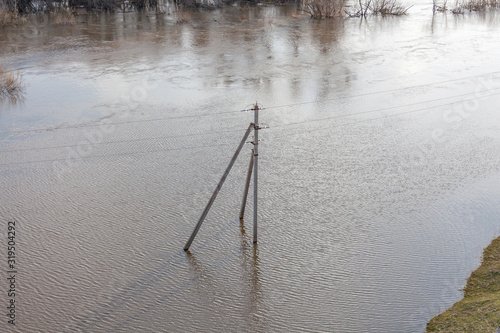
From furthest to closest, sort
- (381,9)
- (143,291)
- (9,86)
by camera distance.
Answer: (381,9) → (9,86) → (143,291)

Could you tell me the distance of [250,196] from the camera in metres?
7.75

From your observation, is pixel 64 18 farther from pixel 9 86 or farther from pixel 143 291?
pixel 143 291

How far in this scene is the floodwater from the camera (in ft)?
18.9

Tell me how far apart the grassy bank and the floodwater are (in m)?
0.18

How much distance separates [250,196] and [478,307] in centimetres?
358

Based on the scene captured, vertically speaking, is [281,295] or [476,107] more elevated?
[476,107]

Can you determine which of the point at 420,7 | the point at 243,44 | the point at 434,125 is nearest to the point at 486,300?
the point at 434,125

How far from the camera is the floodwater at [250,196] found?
577cm

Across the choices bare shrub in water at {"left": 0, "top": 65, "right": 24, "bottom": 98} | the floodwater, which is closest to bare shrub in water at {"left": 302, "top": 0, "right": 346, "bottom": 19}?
the floodwater

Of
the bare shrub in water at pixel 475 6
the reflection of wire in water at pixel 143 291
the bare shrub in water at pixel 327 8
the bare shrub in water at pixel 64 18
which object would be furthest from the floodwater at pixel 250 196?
the bare shrub in water at pixel 475 6

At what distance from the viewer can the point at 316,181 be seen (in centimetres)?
836

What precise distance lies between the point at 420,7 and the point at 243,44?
515 inches

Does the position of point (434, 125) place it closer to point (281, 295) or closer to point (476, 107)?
point (476, 107)

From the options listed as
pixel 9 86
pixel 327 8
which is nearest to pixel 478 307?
pixel 9 86
